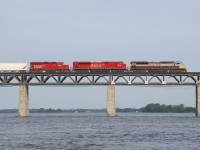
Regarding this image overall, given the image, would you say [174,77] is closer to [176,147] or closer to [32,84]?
[32,84]

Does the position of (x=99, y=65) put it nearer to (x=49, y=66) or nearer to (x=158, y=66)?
(x=49, y=66)

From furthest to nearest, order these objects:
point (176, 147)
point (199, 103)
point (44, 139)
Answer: point (199, 103)
point (44, 139)
point (176, 147)

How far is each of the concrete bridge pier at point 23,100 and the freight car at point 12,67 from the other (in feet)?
16.1

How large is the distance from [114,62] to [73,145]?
67.5 meters

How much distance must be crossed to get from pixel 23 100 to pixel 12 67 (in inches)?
377

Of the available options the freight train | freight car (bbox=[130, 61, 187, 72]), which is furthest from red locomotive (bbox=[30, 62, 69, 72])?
freight car (bbox=[130, 61, 187, 72])

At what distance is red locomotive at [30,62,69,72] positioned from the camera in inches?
4530

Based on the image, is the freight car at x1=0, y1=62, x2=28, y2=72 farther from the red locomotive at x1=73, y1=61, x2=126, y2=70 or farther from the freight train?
the red locomotive at x1=73, y1=61, x2=126, y2=70

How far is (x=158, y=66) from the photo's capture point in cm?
11450

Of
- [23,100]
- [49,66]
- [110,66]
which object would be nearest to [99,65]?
[110,66]

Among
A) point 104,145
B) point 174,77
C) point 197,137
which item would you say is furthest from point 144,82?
point 104,145

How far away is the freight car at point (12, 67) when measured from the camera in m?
117

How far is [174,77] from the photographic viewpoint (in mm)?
114375

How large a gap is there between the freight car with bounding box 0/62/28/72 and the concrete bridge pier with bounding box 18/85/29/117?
16.1 feet
